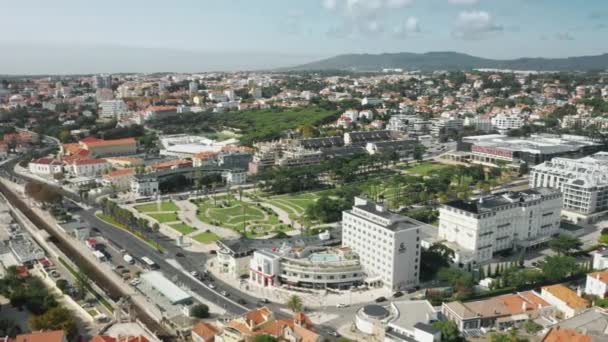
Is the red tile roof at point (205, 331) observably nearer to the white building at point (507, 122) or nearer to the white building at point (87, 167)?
the white building at point (87, 167)

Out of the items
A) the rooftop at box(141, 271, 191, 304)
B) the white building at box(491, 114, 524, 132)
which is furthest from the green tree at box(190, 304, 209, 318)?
the white building at box(491, 114, 524, 132)

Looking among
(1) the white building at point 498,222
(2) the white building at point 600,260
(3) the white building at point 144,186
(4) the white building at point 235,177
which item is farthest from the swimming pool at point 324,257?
(4) the white building at point 235,177

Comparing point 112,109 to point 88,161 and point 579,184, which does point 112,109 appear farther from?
point 579,184

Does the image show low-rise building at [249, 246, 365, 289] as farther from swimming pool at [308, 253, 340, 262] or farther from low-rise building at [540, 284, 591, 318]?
low-rise building at [540, 284, 591, 318]

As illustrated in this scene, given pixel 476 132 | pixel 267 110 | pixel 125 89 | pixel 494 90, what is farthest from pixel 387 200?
pixel 125 89

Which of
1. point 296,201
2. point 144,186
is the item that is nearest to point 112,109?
point 144,186

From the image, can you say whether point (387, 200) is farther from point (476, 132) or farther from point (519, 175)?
point (476, 132)
